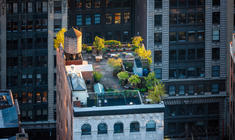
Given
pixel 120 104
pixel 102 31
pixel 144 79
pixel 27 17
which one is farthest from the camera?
pixel 102 31

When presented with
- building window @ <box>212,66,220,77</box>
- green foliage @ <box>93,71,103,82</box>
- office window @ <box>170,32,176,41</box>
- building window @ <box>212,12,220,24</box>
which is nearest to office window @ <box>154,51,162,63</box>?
office window @ <box>170,32,176,41</box>

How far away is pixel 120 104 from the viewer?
128m

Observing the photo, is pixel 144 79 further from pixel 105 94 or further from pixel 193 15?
pixel 193 15

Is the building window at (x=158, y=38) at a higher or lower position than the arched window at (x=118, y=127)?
higher

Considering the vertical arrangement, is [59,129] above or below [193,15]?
below

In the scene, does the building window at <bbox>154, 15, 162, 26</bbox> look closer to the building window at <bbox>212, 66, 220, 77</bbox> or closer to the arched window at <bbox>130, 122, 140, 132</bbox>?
the building window at <bbox>212, 66, 220, 77</bbox>

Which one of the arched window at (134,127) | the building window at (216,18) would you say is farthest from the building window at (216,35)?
the arched window at (134,127)

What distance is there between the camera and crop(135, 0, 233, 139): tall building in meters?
178

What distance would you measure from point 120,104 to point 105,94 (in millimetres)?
3456

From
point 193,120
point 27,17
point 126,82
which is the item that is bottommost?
point 193,120

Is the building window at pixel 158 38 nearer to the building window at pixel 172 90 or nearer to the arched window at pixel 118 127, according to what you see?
the building window at pixel 172 90

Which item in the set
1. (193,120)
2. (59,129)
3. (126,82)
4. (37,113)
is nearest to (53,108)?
(37,113)

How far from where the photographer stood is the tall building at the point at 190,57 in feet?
584

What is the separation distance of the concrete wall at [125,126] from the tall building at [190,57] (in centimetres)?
5338
